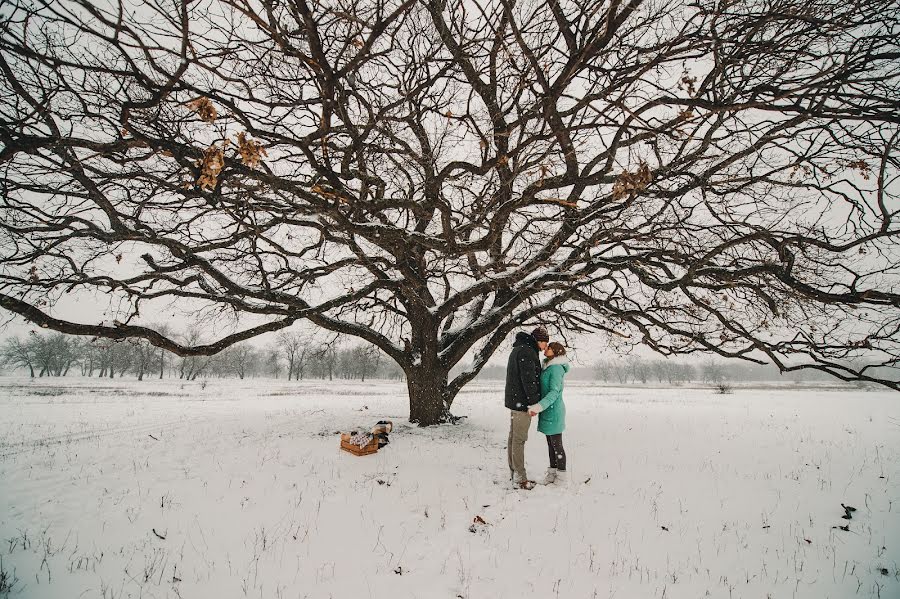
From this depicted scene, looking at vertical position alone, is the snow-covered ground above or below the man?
below

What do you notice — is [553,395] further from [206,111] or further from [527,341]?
[206,111]

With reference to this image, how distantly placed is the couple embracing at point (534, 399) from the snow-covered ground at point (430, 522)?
334mm

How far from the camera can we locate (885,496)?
5.36 meters

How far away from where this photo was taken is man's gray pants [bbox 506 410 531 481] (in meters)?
5.11

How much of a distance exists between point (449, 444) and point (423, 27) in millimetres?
6964

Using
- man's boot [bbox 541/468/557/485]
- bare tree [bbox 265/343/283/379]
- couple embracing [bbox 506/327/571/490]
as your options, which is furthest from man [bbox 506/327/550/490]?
bare tree [bbox 265/343/283/379]

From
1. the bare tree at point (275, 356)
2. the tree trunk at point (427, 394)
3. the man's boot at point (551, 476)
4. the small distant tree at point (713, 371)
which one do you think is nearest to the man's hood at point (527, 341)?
the man's boot at point (551, 476)

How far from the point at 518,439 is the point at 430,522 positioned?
5.33 feet

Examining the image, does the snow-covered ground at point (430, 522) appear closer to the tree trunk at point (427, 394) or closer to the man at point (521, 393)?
the man at point (521, 393)

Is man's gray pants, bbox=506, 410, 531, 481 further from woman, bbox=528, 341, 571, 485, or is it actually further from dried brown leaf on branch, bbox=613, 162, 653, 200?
dried brown leaf on branch, bbox=613, 162, 653, 200

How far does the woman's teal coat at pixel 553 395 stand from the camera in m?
5.19

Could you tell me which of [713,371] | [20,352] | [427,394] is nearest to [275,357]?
[20,352]

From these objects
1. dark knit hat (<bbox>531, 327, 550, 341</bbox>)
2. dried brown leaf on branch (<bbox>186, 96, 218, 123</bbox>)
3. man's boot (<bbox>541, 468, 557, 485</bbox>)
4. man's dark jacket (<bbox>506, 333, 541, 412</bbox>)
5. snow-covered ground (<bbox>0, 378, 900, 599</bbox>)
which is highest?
dried brown leaf on branch (<bbox>186, 96, 218, 123</bbox>)

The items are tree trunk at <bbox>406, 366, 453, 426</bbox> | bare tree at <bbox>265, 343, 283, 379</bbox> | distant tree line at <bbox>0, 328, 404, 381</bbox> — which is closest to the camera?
tree trunk at <bbox>406, 366, 453, 426</bbox>
